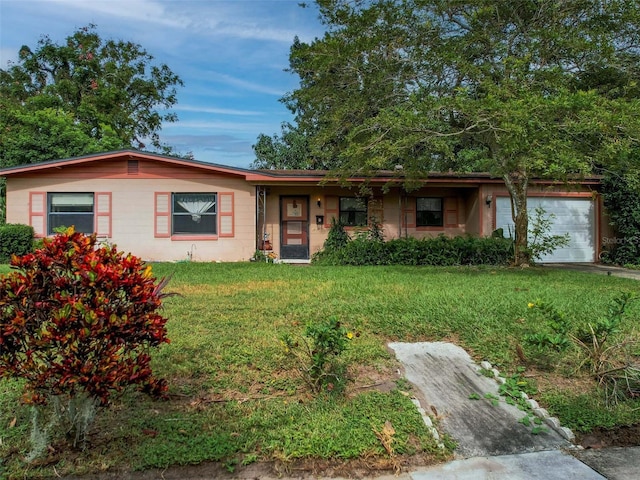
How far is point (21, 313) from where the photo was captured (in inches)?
92.4

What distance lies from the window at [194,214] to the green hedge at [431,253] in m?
3.96

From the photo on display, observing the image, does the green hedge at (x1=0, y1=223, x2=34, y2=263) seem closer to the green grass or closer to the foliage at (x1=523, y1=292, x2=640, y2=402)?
the green grass

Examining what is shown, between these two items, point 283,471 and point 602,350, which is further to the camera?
point 602,350

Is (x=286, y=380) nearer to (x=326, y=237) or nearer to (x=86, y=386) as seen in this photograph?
(x=86, y=386)

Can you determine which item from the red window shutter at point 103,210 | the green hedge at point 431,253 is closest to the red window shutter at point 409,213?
the green hedge at point 431,253

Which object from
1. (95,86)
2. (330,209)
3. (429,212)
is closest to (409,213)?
(429,212)

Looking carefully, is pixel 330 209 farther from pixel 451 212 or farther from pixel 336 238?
pixel 451 212

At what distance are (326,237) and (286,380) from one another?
10050mm

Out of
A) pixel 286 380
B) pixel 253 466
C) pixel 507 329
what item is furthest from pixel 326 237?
pixel 253 466

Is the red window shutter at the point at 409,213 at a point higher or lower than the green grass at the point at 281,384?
higher

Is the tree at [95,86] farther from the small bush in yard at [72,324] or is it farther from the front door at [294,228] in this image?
the small bush in yard at [72,324]

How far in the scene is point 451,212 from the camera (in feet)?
46.3

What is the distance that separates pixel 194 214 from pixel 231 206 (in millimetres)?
1113

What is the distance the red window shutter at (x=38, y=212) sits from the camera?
12180mm
